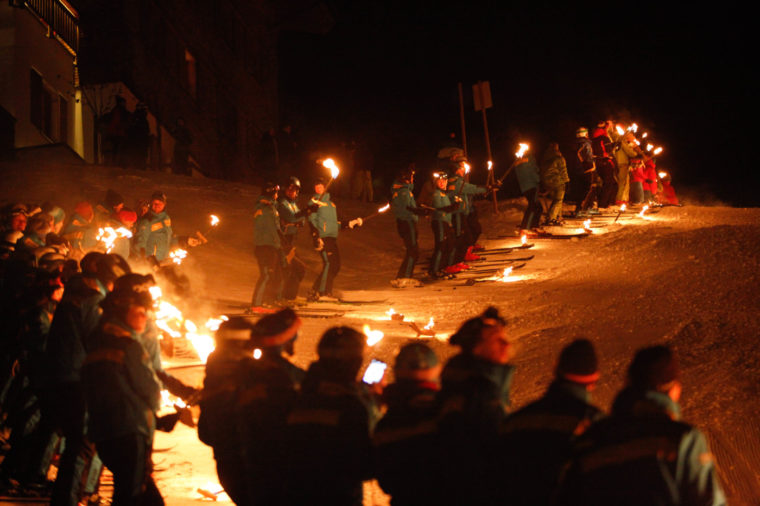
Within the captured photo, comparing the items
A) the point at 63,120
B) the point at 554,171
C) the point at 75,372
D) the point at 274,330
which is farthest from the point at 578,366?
the point at 63,120

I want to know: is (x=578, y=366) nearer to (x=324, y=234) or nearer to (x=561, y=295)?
(x=561, y=295)

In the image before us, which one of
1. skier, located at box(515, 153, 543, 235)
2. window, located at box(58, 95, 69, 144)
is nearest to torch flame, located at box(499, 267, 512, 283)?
skier, located at box(515, 153, 543, 235)

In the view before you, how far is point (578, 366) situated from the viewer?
3.89 meters

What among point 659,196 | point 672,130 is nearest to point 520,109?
point 672,130

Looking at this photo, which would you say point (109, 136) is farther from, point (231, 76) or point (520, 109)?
point (520, 109)

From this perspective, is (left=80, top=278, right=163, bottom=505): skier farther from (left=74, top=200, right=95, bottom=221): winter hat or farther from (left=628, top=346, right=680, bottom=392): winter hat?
(left=74, top=200, right=95, bottom=221): winter hat

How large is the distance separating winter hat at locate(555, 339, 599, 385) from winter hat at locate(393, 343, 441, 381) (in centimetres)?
66

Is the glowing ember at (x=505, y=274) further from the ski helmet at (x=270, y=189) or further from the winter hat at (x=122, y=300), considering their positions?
the winter hat at (x=122, y=300)

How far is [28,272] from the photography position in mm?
8211

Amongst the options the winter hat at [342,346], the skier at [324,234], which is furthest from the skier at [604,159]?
the winter hat at [342,346]

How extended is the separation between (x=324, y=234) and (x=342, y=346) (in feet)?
29.1

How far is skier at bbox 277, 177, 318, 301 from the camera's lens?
13.0 metres

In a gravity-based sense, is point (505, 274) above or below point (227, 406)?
above

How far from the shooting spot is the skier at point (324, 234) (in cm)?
1323
